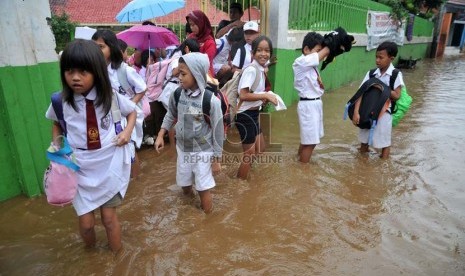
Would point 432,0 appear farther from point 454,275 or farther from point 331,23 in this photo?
point 454,275

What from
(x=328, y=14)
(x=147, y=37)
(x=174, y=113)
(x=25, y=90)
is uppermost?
(x=328, y=14)

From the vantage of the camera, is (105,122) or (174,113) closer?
(105,122)

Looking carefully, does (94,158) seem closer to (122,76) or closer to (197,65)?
(197,65)

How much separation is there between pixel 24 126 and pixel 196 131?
175cm

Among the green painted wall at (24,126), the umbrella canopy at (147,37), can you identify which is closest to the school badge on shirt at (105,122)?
the green painted wall at (24,126)

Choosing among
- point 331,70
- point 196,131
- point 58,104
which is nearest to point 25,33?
point 58,104

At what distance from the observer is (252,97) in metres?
3.67

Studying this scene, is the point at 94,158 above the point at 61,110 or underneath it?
underneath

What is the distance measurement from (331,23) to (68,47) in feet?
29.2

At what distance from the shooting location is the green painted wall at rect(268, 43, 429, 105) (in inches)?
283

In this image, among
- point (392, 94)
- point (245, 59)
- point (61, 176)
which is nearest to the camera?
point (61, 176)

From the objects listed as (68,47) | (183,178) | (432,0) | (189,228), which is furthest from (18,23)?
(432,0)

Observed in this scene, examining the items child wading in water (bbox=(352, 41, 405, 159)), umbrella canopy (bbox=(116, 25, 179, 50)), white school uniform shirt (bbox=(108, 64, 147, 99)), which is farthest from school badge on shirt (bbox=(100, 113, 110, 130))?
child wading in water (bbox=(352, 41, 405, 159))

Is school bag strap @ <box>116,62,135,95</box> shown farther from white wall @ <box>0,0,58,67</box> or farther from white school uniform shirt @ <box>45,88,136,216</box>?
white school uniform shirt @ <box>45,88,136,216</box>
